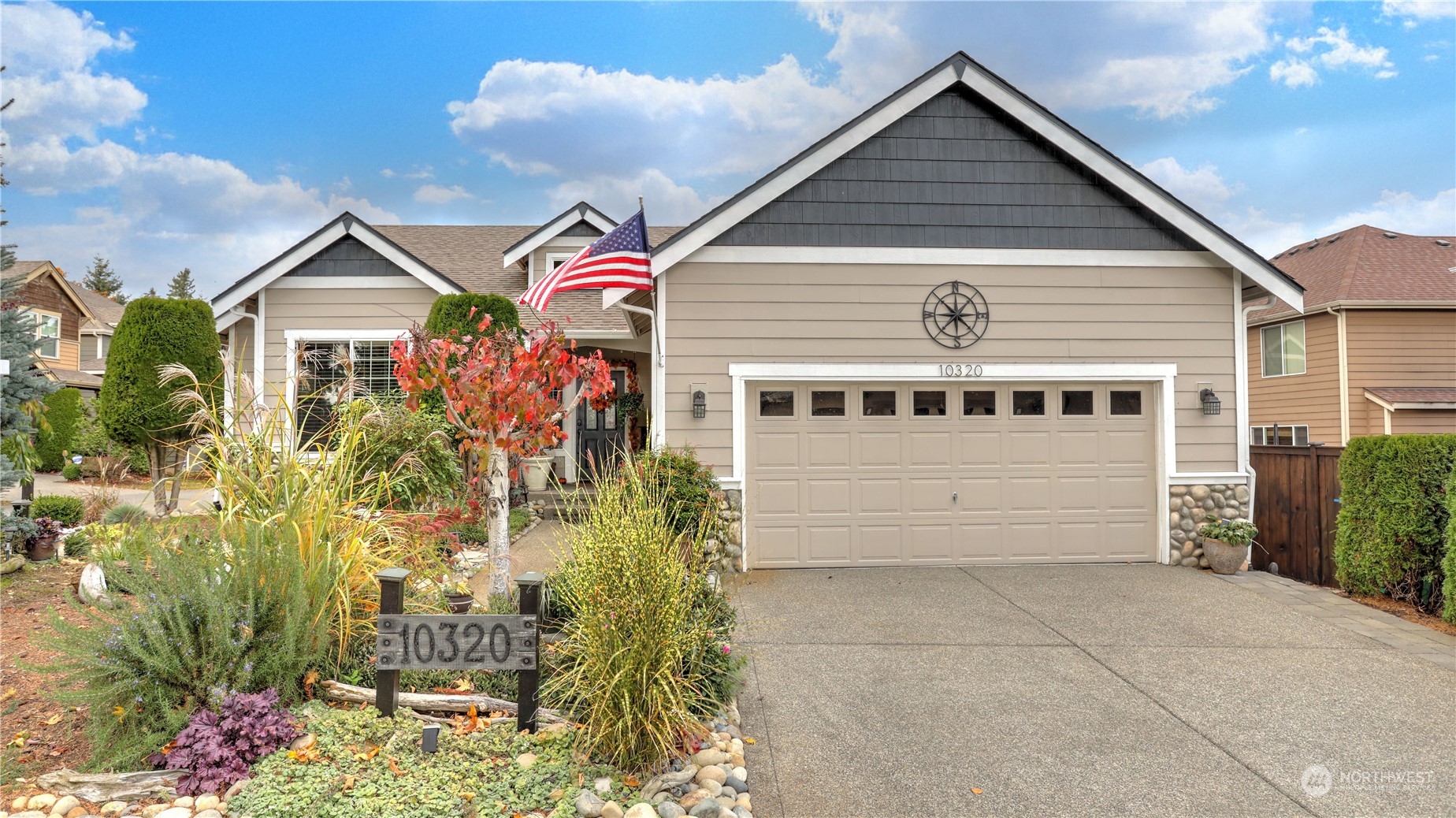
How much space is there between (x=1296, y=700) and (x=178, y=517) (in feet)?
21.0

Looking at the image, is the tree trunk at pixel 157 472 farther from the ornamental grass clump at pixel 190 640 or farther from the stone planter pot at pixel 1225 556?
the stone planter pot at pixel 1225 556

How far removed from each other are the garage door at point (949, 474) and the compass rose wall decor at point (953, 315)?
50 cm

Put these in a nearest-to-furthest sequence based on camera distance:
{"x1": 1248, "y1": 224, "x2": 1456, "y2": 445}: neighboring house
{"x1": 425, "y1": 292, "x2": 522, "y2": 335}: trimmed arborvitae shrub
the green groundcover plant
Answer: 1. the green groundcover plant
2. {"x1": 425, "y1": 292, "x2": 522, "y2": 335}: trimmed arborvitae shrub
3. {"x1": 1248, "y1": 224, "x2": 1456, "y2": 445}: neighboring house

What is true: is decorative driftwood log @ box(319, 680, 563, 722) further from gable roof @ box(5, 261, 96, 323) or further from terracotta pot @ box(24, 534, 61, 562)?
gable roof @ box(5, 261, 96, 323)

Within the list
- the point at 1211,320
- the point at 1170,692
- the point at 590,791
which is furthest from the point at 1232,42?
the point at 590,791

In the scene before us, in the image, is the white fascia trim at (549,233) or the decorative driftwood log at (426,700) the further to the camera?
the white fascia trim at (549,233)

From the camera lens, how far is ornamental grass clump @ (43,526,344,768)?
3.03 metres

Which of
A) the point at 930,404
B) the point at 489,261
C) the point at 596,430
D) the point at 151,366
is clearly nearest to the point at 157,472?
the point at 151,366

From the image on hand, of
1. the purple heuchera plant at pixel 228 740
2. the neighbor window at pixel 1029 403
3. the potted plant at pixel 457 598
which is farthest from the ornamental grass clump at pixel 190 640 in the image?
the neighbor window at pixel 1029 403

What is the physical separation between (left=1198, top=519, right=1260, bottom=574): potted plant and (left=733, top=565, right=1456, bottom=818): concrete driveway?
1.05m

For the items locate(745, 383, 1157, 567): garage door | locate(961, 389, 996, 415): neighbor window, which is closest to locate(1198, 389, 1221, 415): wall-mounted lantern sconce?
locate(745, 383, 1157, 567): garage door

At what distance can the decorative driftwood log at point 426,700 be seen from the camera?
3.36 meters

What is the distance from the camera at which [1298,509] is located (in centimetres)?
759

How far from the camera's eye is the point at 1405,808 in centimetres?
297
